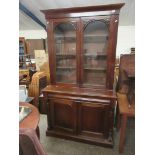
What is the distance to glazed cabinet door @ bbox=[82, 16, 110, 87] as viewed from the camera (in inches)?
78.4

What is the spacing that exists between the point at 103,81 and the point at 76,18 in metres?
0.99

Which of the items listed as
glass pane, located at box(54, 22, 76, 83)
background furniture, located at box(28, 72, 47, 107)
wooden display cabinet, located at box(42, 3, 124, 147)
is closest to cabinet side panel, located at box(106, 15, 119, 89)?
wooden display cabinet, located at box(42, 3, 124, 147)

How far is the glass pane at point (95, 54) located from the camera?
6.60 ft

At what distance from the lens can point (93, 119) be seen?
195 cm

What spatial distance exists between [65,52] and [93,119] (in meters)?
1.12

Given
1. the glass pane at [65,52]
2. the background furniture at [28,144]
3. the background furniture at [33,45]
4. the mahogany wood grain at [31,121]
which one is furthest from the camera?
the background furniture at [33,45]

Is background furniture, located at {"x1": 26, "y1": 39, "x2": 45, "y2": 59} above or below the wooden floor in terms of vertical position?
above

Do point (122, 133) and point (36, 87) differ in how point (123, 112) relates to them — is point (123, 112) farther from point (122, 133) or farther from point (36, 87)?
point (36, 87)

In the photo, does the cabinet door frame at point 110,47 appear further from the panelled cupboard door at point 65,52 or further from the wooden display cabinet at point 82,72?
the panelled cupboard door at point 65,52

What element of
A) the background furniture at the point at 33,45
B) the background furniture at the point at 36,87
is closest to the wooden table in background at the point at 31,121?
the background furniture at the point at 36,87

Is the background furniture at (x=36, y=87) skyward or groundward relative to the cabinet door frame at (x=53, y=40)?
groundward

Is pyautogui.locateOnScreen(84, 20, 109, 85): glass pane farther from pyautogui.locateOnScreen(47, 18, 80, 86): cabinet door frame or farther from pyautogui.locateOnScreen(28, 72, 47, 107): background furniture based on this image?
pyautogui.locateOnScreen(28, 72, 47, 107): background furniture

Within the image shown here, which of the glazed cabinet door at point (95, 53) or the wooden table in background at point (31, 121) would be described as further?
the glazed cabinet door at point (95, 53)
